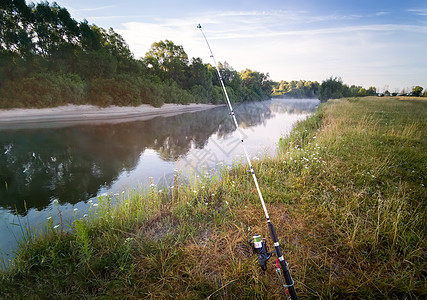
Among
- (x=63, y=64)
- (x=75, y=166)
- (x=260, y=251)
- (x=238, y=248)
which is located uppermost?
(x=63, y=64)

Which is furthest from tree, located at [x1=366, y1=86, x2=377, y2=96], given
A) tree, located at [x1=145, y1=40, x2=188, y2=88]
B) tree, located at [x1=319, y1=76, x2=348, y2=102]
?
tree, located at [x1=145, y1=40, x2=188, y2=88]

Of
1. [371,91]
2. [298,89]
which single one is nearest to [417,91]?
[371,91]

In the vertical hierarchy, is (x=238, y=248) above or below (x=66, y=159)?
above

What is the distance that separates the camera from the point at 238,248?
2961mm

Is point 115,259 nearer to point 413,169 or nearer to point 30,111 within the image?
point 413,169

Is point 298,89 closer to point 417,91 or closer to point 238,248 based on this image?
point 417,91

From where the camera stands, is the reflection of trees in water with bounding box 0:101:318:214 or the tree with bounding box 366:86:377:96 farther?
the tree with bounding box 366:86:377:96

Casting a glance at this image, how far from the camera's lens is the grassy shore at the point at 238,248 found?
229 cm

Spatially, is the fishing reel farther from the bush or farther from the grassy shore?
the bush

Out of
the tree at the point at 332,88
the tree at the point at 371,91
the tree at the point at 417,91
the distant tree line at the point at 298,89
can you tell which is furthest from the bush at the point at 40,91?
the distant tree line at the point at 298,89

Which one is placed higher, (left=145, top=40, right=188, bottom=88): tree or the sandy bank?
(left=145, top=40, right=188, bottom=88): tree

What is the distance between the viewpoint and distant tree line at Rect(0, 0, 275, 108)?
20938 millimetres

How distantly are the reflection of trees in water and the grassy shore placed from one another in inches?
135

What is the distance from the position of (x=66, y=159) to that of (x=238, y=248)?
10.1m
